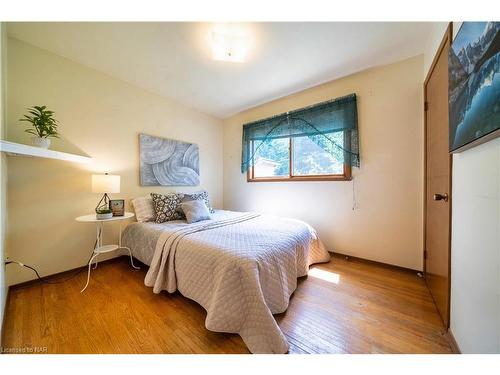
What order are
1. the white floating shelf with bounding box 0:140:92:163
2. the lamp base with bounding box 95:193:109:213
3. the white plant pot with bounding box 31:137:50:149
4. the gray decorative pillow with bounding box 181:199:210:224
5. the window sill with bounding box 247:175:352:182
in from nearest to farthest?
the white floating shelf with bounding box 0:140:92:163 < the white plant pot with bounding box 31:137:50:149 < the lamp base with bounding box 95:193:109:213 < the gray decorative pillow with bounding box 181:199:210:224 < the window sill with bounding box 247:175:352:182

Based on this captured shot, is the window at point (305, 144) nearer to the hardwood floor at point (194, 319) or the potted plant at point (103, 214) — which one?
the hardwood floor at point (194, 319)

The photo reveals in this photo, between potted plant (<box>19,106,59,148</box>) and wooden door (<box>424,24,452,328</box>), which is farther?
potted plant (<box>19,106,59,148</box>)

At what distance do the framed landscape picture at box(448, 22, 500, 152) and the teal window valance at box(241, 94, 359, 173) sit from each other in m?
1.19

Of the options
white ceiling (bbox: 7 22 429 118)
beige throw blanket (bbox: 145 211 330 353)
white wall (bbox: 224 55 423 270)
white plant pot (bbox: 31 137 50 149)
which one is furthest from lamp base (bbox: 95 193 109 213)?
white wall (bbox: 224 55 423 270)

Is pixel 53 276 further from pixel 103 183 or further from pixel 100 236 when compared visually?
pixel 103 183

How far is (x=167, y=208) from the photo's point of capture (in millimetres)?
2377

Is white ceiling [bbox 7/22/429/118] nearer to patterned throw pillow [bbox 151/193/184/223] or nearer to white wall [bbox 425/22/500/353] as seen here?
white wall [bbox 425/22/500/353]

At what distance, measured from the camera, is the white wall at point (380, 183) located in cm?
195

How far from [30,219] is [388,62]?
419cm

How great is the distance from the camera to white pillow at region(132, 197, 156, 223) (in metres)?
2.32

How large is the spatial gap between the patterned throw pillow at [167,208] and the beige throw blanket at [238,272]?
617 millimetres

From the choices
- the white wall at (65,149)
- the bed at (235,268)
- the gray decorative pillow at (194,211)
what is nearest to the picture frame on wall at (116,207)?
the bed at (235,268)

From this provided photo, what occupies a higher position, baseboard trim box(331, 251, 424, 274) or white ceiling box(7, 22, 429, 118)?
white ceiling box(7, 22, 429, 118)
